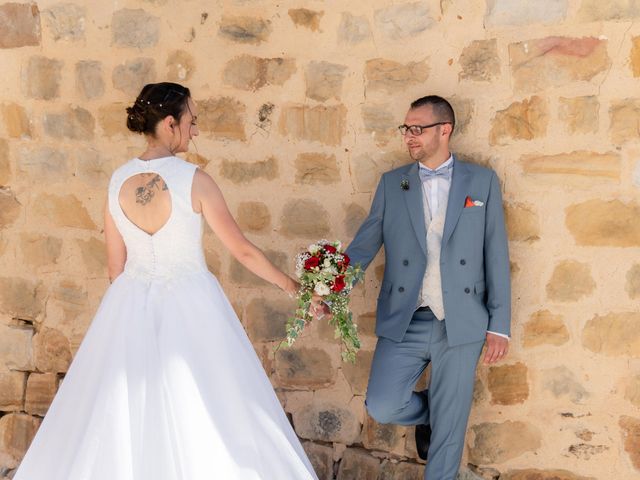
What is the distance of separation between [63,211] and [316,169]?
1558 mm

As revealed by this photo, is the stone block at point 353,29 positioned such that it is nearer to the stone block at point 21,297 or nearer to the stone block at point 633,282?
the stone block at point 633,282

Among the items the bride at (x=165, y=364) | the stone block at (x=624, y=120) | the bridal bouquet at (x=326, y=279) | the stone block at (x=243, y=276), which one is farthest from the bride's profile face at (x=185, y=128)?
the stone block at (x=624, y=120)

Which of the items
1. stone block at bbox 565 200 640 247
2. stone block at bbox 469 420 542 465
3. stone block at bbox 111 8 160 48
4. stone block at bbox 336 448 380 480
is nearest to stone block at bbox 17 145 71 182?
stone block at bbox 111 8 160 48

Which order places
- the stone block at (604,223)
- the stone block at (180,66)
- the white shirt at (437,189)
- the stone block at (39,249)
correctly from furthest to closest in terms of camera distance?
1. the stone block at (39,249)
2. the stone block at (180,66)
3. the white shirt at (437,189)
4. the stone block at (604,223)

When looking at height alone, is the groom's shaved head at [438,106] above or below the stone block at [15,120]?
below

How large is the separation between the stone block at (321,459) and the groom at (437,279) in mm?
695

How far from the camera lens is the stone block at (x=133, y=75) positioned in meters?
5.09

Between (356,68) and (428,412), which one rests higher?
(356,68)

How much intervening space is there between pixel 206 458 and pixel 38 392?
2.34 meters

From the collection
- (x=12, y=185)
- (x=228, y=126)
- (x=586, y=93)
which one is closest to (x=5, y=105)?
(x=12, y=185)

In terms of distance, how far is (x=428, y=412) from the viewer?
4.60m

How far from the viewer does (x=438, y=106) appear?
14.4ft

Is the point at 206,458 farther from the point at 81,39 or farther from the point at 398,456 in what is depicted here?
the point at 81,39

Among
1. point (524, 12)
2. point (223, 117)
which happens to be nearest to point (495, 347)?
point (524, 12)
